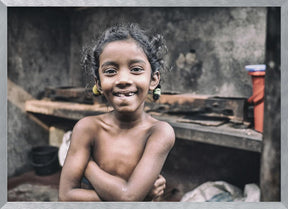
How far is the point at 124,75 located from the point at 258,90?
5.29 ft

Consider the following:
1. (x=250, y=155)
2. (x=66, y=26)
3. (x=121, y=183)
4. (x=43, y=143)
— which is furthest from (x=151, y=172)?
(x=66, y=26)

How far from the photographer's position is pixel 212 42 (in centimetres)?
326

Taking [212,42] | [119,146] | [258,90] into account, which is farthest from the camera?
[212,42]

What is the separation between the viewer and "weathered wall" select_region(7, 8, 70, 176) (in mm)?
3918

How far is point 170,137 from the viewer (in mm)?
943

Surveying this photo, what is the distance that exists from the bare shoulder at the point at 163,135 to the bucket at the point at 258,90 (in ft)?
4.58

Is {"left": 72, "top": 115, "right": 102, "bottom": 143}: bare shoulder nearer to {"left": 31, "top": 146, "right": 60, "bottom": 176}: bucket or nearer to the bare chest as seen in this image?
the bare chest

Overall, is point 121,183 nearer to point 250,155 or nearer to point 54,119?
point 250,155

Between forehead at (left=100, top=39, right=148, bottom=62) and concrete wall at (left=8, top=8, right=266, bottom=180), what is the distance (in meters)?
2.45

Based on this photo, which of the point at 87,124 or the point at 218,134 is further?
the point at 218,134

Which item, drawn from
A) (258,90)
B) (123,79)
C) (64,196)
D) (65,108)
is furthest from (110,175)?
(65,108)

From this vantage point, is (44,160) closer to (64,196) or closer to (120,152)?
(64,196)

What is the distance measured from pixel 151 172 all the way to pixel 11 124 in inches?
143

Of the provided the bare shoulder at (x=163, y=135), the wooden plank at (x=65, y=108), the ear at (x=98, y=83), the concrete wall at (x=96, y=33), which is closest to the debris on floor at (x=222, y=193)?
the concrete wall at (x=96, y=33)
